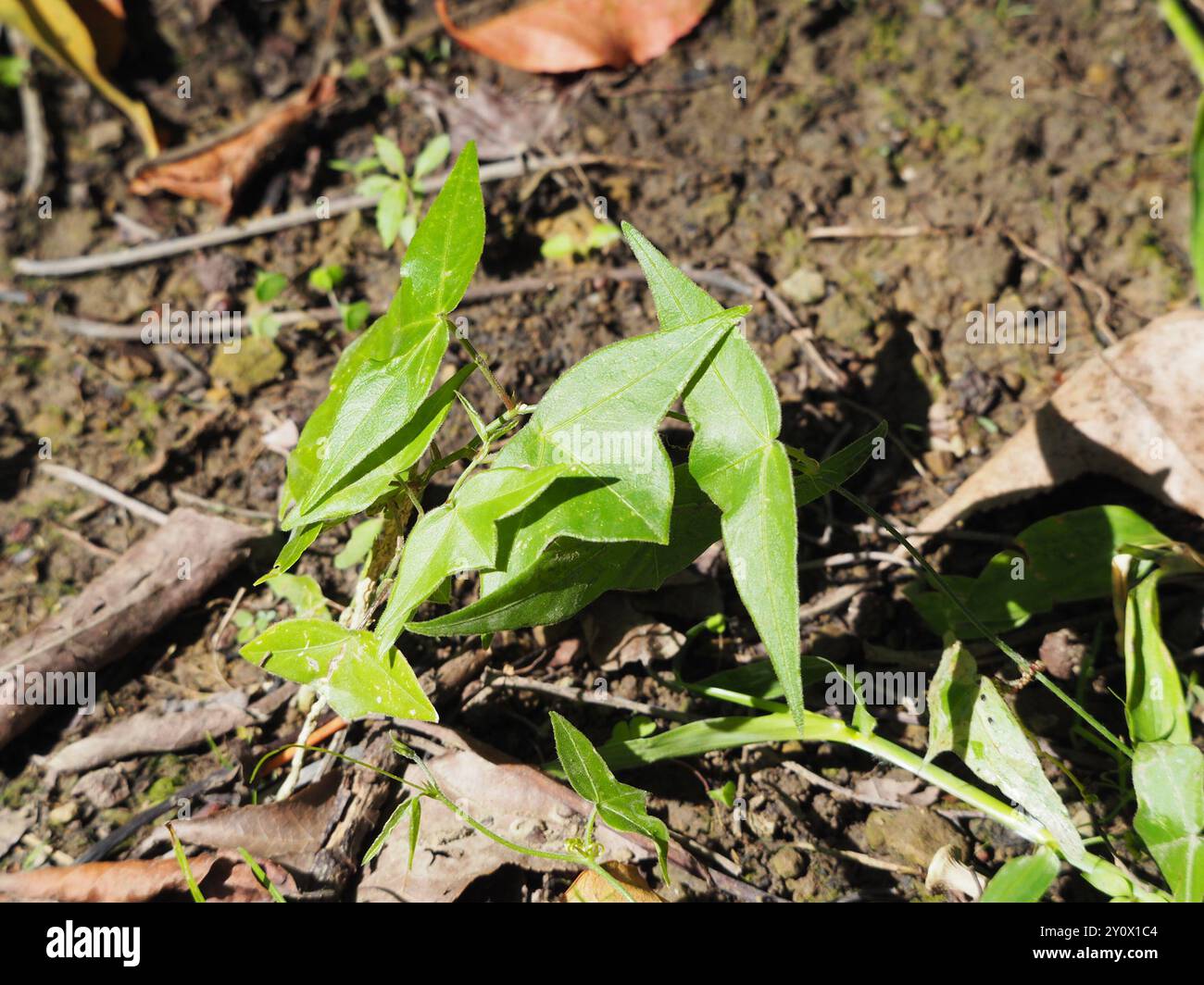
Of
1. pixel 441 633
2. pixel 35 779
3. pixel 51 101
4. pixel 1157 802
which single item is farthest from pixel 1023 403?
pixel 51 101

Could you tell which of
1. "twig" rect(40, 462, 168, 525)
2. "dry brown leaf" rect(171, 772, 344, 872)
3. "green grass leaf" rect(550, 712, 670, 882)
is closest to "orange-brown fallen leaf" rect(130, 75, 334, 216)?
"twig" rect(40, 462, 168, 525)

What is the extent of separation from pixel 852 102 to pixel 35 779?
2.89m

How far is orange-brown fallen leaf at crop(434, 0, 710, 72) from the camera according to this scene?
10.1 feet

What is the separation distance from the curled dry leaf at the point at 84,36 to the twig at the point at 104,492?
1.18m

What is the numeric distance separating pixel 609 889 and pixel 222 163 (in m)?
2.53

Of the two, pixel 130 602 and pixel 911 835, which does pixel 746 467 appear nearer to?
pixel 911 835

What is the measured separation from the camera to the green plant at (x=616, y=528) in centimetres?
142

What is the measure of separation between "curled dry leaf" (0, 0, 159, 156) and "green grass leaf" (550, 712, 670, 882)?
2.59m

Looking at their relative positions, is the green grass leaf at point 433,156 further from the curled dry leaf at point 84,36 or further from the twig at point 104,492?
the twig at point 104,492

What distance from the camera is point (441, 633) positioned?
1.52 m

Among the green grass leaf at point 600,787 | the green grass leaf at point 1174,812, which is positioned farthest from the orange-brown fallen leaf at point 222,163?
the green grass leaf at point 1174,812

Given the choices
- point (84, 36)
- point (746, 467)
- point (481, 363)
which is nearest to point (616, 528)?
point (746, 467)
